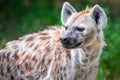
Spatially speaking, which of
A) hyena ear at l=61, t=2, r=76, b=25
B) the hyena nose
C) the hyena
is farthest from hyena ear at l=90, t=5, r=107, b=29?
the hyena nose

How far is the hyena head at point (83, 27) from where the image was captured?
7.87m

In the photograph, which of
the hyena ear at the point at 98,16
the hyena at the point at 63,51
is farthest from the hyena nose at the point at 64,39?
the hyena ear at the point at 98,16

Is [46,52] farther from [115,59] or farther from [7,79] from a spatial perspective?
[115,59]

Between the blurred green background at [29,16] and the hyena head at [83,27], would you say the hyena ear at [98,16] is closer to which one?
the hyena head at [83,27]

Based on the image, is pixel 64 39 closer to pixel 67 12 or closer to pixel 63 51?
pixel 63 51

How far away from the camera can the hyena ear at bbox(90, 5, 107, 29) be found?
8.03 m

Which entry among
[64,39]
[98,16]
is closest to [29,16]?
[98,16]

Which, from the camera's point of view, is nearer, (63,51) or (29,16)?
(63,51)

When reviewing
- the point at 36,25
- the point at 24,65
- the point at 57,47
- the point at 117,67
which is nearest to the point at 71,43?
the point at 57,47

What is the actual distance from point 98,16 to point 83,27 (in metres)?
0.25

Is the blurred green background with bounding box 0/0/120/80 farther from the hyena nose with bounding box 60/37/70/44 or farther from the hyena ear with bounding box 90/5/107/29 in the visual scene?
the hyena nose with bounding box 60/37/70/44

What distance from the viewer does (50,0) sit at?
52.7 feet

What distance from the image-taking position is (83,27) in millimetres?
7965

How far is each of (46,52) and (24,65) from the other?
36 centimetres
